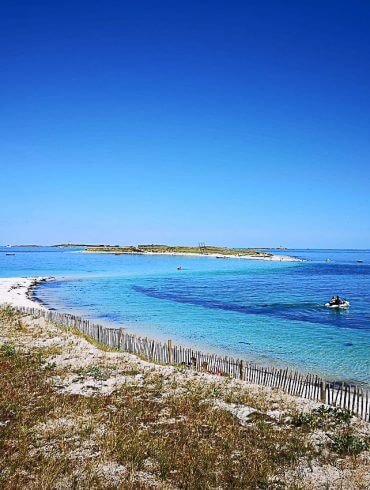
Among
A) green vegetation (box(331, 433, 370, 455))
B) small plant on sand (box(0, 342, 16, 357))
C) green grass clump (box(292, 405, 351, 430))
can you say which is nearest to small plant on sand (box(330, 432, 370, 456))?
green vegetation (box(331, 433, 370, 455))

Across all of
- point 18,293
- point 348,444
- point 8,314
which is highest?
point 8,314

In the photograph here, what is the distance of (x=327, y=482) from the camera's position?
28.3 ft

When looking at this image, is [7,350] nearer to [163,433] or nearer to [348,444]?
[163,433]

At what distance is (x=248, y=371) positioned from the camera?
56.4 feet

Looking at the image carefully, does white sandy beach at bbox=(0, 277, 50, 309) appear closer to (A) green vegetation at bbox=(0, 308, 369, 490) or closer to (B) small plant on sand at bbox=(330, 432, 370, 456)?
(A) green vegetation at bbox=(0, 308, 369, 490)

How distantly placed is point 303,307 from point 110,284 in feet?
109

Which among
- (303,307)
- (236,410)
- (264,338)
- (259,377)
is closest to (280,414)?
(236,410)

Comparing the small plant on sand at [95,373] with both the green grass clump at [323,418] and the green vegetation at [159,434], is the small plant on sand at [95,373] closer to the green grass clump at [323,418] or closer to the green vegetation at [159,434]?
the green vegetation at [159,434]

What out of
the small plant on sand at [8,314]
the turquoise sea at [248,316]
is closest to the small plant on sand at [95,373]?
the turquoise sea at [248,316]

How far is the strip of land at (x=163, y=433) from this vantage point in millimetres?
8742

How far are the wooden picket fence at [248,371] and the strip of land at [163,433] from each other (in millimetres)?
721

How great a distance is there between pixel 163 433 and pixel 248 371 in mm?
7283

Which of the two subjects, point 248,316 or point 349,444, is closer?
point 349,444

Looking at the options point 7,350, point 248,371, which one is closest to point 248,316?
point 248,371
